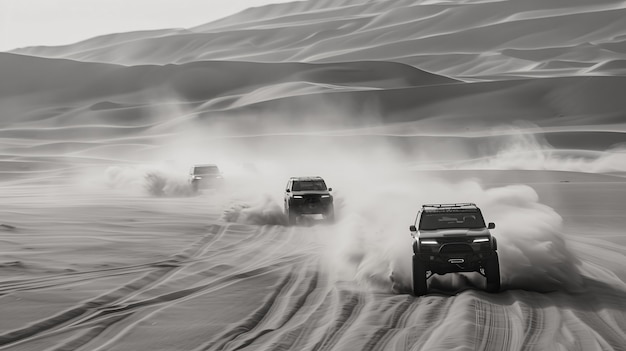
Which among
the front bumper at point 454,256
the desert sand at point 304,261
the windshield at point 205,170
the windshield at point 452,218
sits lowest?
the desert sand at point 304,261

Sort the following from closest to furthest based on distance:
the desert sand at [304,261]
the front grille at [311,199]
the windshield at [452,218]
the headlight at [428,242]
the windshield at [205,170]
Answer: the desert sand at [304,261] → the headlight at [428,242] → the windshield at [452,218] → the front grille at [311,199] → the windshield at [205,170]

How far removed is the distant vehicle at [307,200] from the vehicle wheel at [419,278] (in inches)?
525

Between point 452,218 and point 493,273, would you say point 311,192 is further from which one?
point 493,273

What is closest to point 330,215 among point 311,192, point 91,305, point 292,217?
point 311,192

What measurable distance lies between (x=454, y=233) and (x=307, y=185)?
14358mm

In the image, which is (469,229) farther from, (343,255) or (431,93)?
(431,93)

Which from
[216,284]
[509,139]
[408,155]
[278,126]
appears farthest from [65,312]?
[278,126]

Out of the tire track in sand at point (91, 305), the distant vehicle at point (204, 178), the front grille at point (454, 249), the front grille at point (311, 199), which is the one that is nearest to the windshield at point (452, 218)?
the front grille at point (454, 249)

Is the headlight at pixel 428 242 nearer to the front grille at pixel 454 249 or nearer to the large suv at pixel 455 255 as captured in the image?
the large suv at pixel 455 255

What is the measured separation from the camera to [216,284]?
16.0m

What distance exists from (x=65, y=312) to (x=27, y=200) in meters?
27.8

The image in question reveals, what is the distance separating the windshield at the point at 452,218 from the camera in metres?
15.1

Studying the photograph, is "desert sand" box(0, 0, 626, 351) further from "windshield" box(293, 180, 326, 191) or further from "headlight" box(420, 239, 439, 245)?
"windshield" box(293, 180, 326, 191)

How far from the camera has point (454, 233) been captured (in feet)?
47.9
